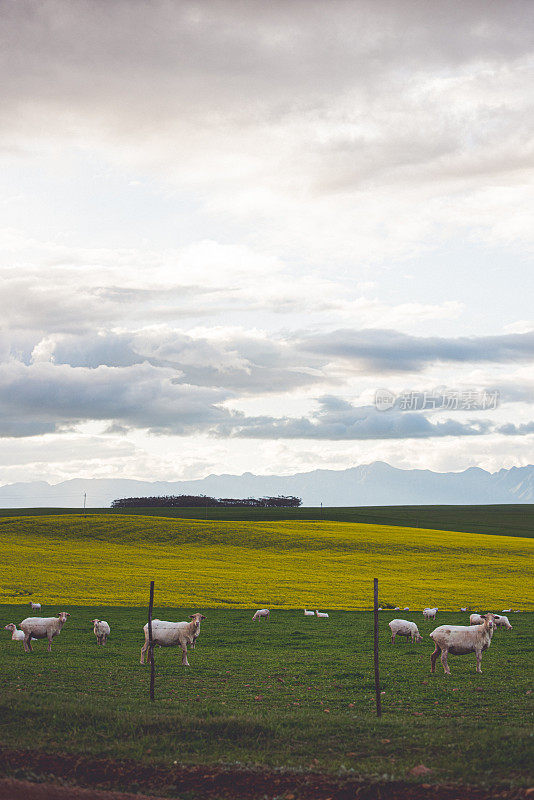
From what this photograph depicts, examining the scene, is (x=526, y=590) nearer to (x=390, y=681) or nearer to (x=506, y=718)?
(x=390, y=681)

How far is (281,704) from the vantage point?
1972 cm

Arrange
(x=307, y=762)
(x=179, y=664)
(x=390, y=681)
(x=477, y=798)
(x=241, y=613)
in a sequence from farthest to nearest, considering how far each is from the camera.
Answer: (x=241, y=613) < (x=179, y=664) < (x=390, y=681) < (x=307, y=762) < (x=477, y=798)

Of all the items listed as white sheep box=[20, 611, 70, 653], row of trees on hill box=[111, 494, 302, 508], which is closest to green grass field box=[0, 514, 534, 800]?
white sheep box=[20, 611, 70, 653]

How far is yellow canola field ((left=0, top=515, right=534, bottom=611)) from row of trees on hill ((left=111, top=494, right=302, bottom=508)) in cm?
7755

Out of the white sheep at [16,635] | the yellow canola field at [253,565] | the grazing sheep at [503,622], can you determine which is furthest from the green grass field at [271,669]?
the white sheep at [16,635]

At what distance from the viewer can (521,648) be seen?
103 ft

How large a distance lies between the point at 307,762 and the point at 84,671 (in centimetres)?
1483

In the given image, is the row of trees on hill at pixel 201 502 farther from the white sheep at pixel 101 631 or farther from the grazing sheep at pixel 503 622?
the white sheep at pixel 101 631

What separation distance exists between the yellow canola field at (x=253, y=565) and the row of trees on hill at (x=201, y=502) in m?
77.5

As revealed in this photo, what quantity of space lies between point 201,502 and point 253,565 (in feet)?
368

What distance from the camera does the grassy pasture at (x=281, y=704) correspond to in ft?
44.0

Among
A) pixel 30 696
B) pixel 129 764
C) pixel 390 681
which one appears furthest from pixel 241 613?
pixel 129 764

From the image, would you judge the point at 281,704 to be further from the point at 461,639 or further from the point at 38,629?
the point at 38,629

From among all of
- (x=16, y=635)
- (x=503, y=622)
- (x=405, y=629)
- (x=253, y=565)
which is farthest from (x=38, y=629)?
(x=253, y=565)
